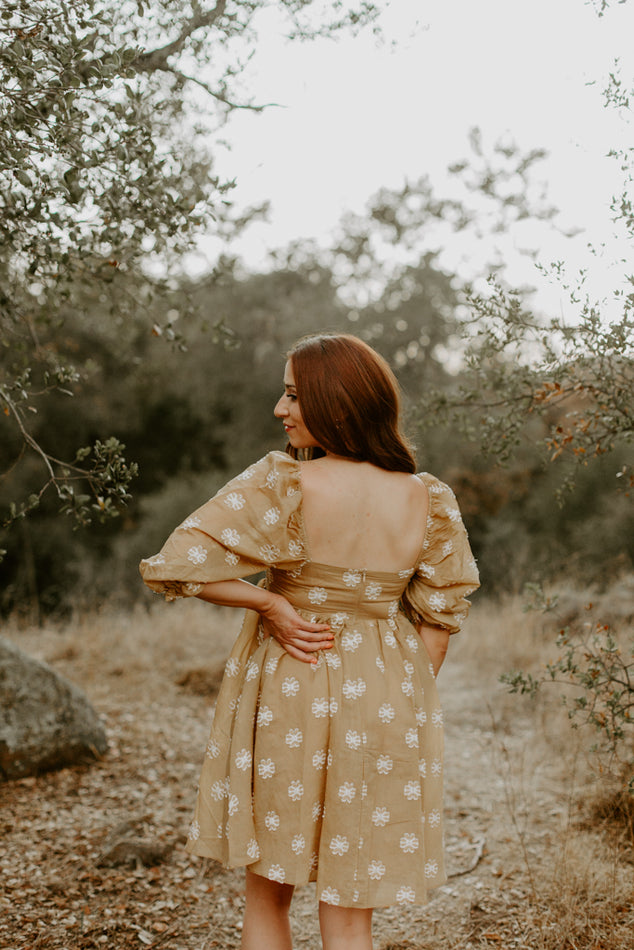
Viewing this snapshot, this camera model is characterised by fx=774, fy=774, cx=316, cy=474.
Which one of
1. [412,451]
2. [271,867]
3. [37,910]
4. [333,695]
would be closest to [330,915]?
[271,867]

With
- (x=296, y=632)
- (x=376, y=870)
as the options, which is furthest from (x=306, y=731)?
(x=376, y=870)

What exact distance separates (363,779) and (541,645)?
4.44 m

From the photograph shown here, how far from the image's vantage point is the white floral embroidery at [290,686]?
79.0 inches

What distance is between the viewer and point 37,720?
3951mm

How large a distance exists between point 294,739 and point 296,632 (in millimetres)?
271

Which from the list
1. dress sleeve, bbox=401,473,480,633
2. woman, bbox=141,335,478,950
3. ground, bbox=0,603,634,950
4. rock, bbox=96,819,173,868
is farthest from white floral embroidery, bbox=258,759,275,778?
rock, bbox=96,819,173,868

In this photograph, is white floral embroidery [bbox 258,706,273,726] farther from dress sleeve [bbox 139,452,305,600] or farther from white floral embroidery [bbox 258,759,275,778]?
dress sleeve [bbox 139,452,305,600]

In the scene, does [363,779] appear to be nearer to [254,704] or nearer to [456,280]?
[254,704]

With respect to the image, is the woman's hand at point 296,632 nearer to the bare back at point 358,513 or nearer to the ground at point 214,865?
the bare back at point 358,513

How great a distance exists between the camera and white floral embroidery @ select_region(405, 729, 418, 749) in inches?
80.8

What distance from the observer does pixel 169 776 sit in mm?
4180

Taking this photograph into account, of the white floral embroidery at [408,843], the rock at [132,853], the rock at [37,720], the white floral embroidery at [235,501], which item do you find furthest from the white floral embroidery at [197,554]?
the rock at [37,720]

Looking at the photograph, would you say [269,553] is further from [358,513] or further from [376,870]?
[376,870]

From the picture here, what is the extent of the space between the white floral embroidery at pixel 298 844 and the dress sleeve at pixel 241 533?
0.67m
